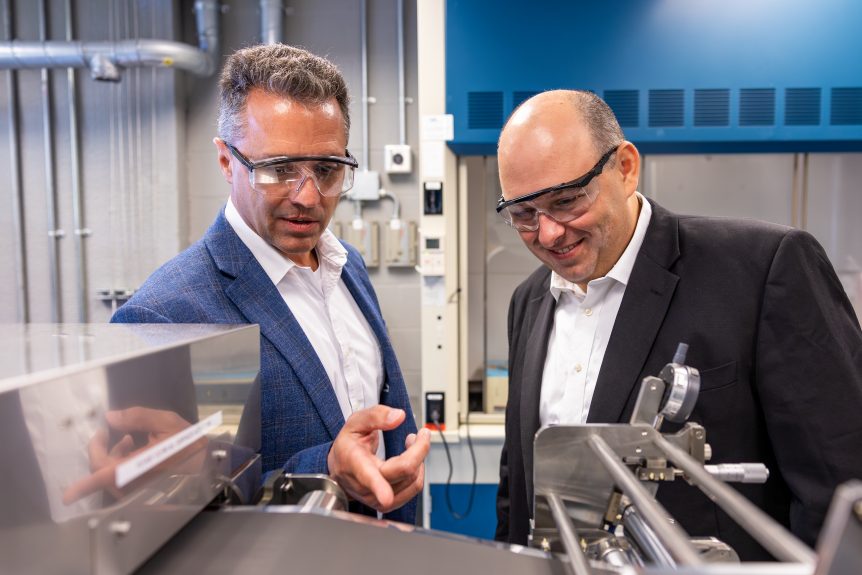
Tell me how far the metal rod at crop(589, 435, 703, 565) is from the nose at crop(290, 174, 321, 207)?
0.66 meters

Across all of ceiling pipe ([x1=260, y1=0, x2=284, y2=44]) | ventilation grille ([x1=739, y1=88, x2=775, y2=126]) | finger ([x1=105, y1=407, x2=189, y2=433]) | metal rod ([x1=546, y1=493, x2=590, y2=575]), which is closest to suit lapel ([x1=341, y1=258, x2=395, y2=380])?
metal rod ([x1=546, y1=493, x2=590, y2=575])

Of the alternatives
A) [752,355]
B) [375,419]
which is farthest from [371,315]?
[752,355]

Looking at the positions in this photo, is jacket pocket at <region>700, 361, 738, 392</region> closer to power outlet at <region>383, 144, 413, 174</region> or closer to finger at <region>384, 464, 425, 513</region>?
finger at <region>384, 464, 425, 513</region>

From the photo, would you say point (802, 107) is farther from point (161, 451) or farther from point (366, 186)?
point (161, 451)

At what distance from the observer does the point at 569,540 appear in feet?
1.67

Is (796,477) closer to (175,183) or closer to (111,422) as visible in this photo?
(111,422)

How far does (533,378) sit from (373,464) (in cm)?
68

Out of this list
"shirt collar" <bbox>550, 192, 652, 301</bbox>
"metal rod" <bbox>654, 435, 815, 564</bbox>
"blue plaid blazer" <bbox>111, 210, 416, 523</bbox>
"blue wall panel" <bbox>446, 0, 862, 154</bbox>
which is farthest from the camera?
"blue wall panel" <bbox>446, 0, 862, 154</bbox>

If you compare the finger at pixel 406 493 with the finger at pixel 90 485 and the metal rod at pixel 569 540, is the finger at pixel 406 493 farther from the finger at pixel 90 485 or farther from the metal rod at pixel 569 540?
the finger at pixel 90 485

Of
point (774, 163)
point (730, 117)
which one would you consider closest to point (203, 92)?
point (730, 117)

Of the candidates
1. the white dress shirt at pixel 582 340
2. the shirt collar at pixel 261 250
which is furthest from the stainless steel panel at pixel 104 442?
the white dress shirt at pixel 582 340

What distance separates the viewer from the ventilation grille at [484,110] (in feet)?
6.96

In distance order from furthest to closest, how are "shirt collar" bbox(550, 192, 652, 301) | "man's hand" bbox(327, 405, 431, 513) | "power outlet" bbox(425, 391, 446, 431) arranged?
"power outlet" bbox(425, 391, 446, 431), "shirt collar" bbox(550, 192, 652, 301), "man's hand" bbox(327, 405, 431, 513)

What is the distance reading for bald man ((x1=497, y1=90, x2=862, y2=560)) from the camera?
1025 mm
